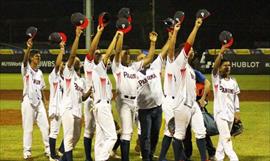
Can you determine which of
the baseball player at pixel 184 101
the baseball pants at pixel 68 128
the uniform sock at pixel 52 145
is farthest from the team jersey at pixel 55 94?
the baseball player at pixel 184 101

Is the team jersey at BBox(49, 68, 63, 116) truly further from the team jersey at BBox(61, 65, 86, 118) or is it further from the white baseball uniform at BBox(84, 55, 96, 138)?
the team jersey at BBox(61, 65, 86, 118)

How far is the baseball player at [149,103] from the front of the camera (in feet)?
28.6

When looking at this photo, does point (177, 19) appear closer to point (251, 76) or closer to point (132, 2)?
point (251, 76)

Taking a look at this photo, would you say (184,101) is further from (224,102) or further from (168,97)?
(168,97)

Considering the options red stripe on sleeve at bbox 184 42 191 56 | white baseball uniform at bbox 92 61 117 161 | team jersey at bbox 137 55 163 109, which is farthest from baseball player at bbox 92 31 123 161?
team jersey at bbox 137 55 163 109

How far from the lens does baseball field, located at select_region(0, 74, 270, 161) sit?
33.1ft

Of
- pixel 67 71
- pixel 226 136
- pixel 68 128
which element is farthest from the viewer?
pixel 226 136

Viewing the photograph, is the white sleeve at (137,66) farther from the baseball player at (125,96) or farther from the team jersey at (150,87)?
the team jersey at (150,87)

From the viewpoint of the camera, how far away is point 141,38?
32688mm

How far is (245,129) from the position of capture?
13219 millimetres

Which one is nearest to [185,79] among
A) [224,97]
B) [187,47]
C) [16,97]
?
[187,47]

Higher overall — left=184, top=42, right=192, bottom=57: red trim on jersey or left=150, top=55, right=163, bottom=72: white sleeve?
left=184, top=42, right=192, bottom=57: red trim on jersey

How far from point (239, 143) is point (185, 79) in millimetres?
4027

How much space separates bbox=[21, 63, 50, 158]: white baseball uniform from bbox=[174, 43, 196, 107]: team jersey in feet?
9.45
